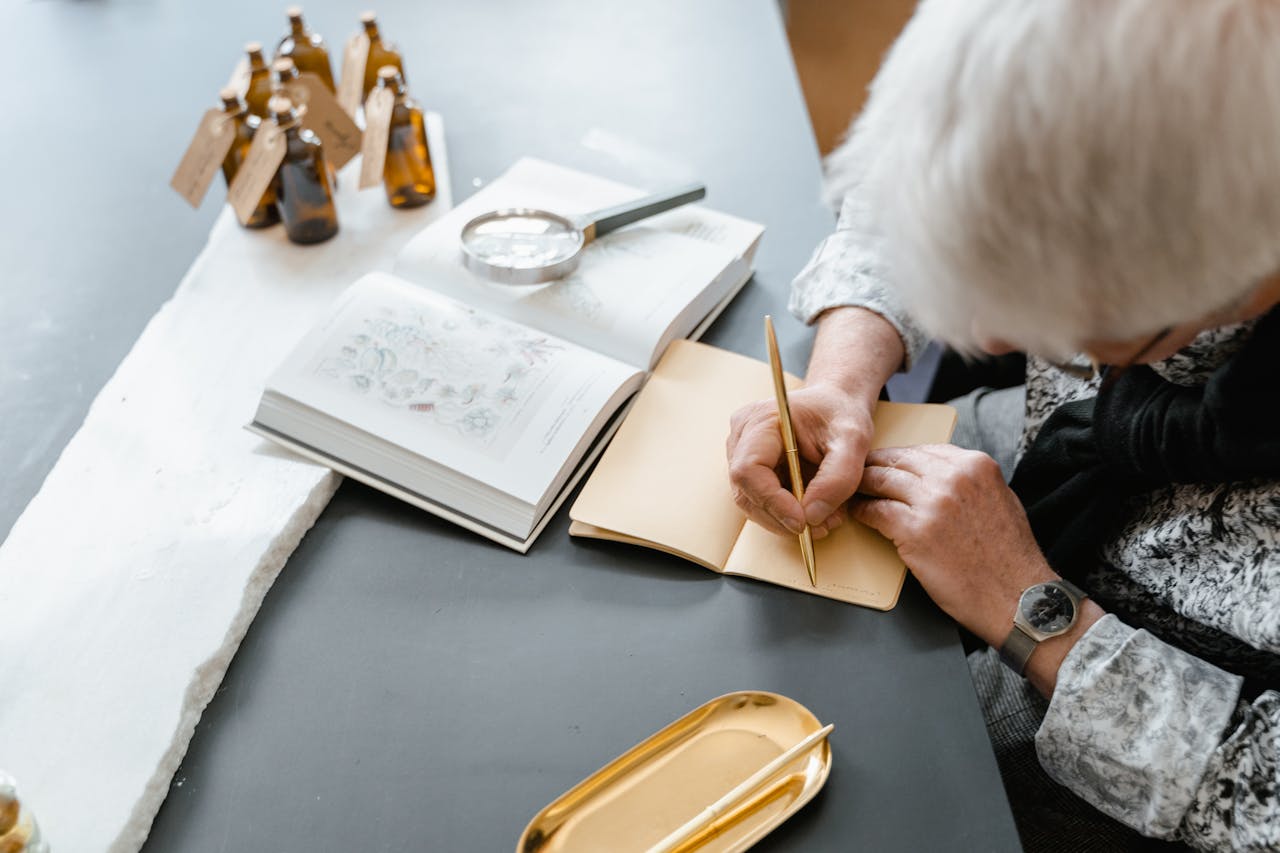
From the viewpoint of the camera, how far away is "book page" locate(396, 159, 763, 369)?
1.12 metres

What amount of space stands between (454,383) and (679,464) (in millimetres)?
229

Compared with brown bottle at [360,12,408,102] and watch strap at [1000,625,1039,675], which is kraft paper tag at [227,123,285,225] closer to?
brown bottle at [360,12,408,102]

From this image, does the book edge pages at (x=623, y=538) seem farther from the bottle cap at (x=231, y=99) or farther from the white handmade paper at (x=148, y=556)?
the bottle cap at (x=231, y=99)

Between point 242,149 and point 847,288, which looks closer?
point 847,288

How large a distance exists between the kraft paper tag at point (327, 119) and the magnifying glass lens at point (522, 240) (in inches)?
10.1

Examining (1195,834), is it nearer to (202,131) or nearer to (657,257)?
(657,257)

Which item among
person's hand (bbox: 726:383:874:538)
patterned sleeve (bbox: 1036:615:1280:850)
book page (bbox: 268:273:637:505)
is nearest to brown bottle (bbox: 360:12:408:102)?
book page (bbox: 268:273:637:505)

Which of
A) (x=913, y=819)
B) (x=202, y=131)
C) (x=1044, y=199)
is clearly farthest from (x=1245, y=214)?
(x=202, y=131)

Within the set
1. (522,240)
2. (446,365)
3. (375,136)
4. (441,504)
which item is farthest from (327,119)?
(441,504)

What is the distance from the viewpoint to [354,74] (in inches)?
56.2

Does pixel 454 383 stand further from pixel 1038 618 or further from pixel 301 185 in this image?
pixel 1038 618

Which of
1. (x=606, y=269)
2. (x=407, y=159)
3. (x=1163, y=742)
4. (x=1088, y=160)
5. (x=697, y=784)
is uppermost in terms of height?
(x=1088, y=160)

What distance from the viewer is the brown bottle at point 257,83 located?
1315 mm

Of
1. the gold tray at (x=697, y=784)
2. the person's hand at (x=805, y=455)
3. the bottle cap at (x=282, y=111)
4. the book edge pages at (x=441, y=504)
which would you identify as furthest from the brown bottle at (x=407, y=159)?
the gold tray at (x=697, y=784)
